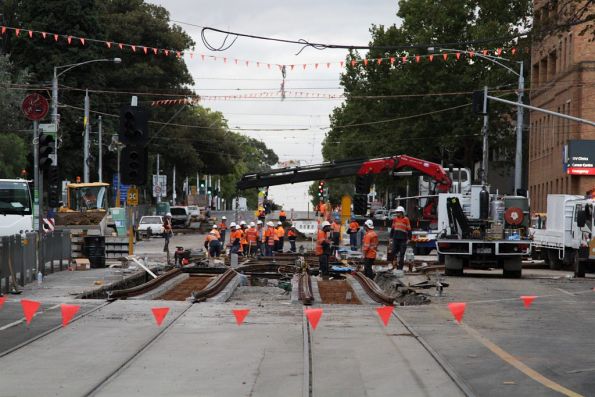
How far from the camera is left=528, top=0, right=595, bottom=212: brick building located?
62.8 m

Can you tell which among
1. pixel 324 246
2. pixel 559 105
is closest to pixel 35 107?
pixel 324 246

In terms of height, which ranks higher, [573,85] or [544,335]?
[573,85]

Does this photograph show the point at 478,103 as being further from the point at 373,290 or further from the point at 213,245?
the point at 373,290

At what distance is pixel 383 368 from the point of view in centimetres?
1435

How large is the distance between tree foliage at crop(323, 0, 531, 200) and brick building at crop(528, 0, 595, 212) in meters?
2.16

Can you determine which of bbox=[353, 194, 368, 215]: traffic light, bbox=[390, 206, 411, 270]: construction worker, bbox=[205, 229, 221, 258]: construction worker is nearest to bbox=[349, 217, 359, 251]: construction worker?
bbox=[353, 194, 368, 215]: traffic light

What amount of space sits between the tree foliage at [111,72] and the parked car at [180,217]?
14.6 feet

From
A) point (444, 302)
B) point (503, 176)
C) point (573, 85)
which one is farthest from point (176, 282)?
point (503, 176)

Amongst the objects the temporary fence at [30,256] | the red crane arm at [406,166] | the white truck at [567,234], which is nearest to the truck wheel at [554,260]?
the white truck at [567,234]

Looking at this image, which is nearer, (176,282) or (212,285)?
(212,285)

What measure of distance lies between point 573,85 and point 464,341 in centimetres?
4795

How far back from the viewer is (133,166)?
25.3 meters

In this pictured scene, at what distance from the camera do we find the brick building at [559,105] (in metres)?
62.8

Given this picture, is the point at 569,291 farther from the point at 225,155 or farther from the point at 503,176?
the point at 225,155
